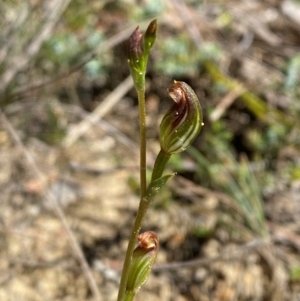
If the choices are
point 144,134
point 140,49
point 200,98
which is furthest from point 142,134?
point 200,98

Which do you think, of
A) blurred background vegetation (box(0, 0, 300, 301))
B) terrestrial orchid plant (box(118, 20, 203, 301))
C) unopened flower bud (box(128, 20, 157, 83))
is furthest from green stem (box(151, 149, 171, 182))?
blurred background vegetation (box(0, 0, 300, 301))

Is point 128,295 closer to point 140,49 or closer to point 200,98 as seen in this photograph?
point 140,49

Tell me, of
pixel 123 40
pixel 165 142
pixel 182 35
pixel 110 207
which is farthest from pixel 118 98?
pixel 165 142

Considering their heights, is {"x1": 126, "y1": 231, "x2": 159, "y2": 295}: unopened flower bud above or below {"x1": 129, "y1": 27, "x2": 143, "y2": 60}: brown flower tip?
below

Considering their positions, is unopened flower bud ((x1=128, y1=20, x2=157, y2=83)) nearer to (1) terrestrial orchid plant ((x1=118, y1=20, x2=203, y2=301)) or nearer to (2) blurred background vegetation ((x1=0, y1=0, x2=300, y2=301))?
(1) terrestrial orchid plant ((x1=118, y1=20, x2=203, y2=301))

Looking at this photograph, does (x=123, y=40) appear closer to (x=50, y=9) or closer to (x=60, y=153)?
(x=50, y=9)

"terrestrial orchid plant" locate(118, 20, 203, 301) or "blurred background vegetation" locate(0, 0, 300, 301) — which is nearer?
"terrestrial orchid plant" locate(118, 20, 203, 301)
